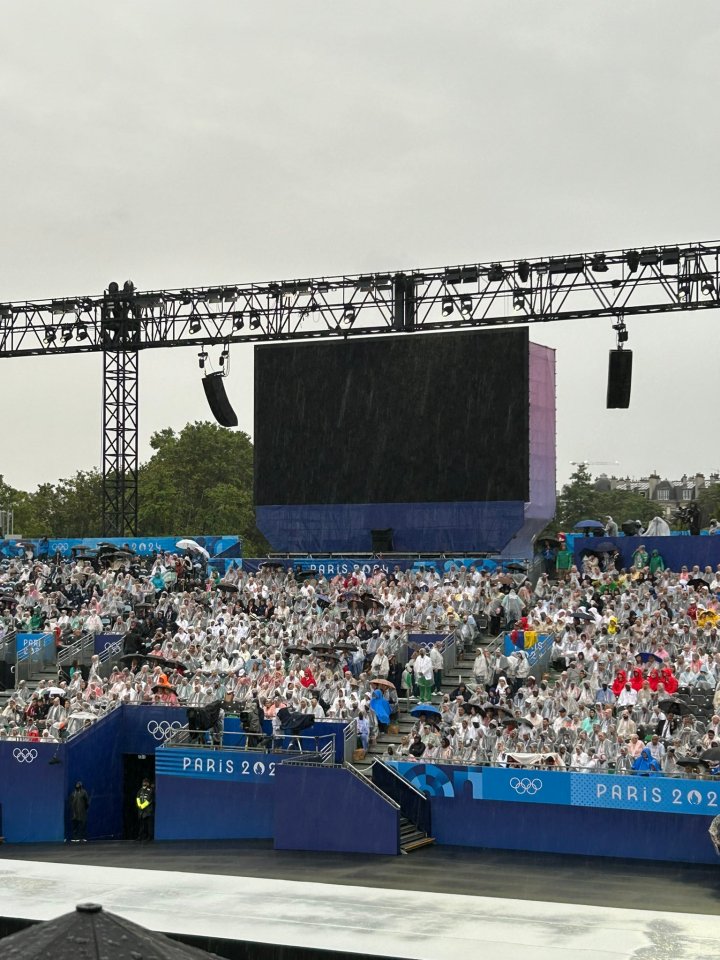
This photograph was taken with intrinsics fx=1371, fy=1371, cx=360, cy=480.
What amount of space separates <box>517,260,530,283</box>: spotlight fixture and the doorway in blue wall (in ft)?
52.6

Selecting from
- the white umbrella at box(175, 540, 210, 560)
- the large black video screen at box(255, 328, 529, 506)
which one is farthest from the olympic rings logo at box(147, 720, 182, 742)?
the large black video screen at box(255, 328, 529, 506)

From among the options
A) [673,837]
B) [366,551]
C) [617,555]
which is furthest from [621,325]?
[673,837]

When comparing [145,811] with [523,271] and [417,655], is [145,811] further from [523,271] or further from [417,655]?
[523,271]

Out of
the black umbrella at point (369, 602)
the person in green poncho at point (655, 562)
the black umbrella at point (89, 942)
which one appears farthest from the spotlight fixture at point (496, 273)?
the black umbrella at point (89, 942)

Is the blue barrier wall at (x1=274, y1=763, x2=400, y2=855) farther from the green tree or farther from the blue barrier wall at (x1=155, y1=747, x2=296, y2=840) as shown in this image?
Answer: the green tree

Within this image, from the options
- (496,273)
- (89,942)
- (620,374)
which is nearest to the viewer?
(89,942)

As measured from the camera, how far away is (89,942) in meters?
4.28

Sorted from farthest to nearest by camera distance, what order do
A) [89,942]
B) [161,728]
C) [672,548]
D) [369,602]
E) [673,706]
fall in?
1. [672,548]
2. [369,602]
3. [161,728]
4. [673,706]
5. [89,942]

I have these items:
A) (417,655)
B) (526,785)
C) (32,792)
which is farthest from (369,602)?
(526,785)

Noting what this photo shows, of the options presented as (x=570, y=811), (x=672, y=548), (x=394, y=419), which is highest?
(x=394, y=419)

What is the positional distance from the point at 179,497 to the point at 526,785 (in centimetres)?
7273

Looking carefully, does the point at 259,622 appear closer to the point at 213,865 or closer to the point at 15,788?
the point at 15,788

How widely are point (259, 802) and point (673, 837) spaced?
27.1 ft

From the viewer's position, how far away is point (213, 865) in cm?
2428
